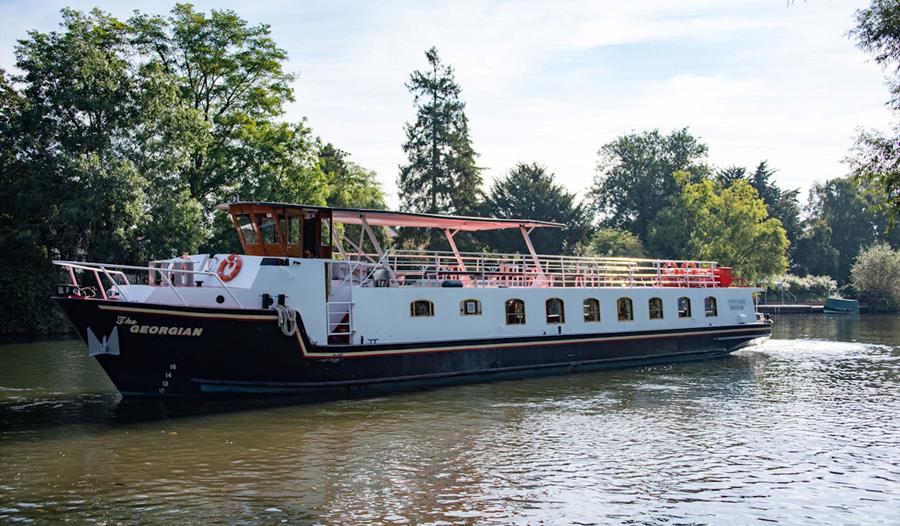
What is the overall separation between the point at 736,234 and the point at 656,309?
44960 millimetres

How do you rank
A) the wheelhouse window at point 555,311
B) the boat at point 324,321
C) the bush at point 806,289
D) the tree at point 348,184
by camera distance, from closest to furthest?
the boat at point 324,321
the wheelhouse window at point 555,311
the tree at point 348,184
the bush at point 806,289

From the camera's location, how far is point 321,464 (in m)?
14.9

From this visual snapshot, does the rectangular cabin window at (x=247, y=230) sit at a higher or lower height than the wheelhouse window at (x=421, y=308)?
higher

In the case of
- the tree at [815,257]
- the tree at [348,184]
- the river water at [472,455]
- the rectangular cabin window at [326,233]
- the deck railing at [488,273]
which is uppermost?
the tree at [348,184]

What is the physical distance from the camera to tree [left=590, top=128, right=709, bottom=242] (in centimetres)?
9181

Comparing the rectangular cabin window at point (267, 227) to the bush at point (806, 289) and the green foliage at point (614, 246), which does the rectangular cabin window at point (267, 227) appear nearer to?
the green foliage at point (614, 246)

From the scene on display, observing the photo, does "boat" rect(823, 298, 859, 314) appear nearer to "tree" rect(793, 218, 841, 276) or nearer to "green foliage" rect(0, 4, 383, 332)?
"tree" rect(793, 218, 841, 276)

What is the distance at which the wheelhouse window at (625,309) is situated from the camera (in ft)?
97.4

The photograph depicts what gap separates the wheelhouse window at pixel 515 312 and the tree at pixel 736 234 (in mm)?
49874

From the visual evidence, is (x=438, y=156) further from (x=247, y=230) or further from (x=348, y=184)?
(x=247, y=230)

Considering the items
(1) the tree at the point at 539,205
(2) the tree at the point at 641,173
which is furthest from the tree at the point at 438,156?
(2) the tree at the point at 641,173

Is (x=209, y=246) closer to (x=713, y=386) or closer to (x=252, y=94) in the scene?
(x=252, y=94)

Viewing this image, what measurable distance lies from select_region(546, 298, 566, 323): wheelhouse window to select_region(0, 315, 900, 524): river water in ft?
10.4

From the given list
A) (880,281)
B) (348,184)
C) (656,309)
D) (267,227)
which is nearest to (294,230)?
(267,227)
